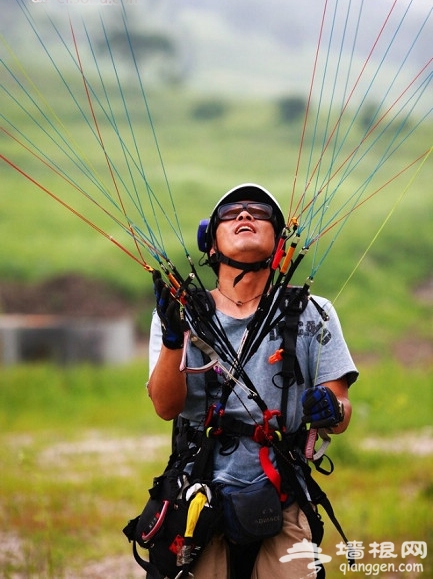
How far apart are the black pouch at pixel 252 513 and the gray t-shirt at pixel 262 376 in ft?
0.22

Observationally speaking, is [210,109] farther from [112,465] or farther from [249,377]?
[249,377]

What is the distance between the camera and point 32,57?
23.4 m

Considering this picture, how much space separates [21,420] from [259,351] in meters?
12.1

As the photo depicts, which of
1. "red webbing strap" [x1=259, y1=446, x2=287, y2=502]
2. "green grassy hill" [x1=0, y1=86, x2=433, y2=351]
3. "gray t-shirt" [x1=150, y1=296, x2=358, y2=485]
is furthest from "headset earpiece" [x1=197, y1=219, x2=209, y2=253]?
"green grassy hill" [x1=0, y1=86, x2=433, y2=351]

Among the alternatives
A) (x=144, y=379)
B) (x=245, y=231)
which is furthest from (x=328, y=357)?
(x=144, y=379)

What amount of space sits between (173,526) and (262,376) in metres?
0.54

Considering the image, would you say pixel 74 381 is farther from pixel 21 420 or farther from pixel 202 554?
pixel 202 554

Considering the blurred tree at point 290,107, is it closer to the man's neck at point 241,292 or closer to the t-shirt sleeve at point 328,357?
the man's neck at point 241,292

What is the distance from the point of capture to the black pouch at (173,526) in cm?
328

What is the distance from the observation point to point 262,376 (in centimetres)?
341

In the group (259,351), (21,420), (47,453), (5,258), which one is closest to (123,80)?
(5,258)

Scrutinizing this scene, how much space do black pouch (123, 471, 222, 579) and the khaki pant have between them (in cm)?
4

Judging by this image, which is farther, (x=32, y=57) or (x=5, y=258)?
(x=32, y=57)

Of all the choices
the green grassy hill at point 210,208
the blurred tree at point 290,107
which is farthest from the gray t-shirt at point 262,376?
the blurred tree at point 290,107
